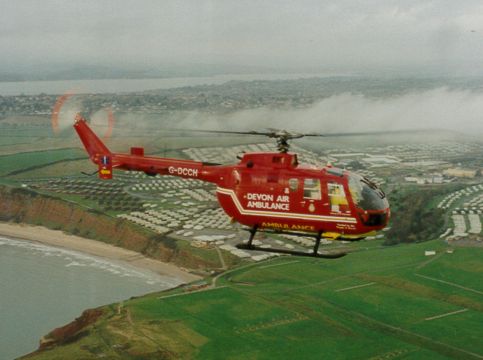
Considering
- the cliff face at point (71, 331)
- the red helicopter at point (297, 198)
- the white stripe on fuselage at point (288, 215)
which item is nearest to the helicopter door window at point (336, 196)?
the red helicopter at point (297, 198)

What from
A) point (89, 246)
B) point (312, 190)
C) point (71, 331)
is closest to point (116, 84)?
point (89, 246)

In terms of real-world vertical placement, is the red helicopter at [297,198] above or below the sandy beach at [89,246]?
above

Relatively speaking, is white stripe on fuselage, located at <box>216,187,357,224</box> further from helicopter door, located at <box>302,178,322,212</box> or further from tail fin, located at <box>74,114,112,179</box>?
tail fin, located at <box>74,114,112,179</box>

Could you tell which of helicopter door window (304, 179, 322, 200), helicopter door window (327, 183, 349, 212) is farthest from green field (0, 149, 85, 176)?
helicopter door window (327, 183, 349, 212)

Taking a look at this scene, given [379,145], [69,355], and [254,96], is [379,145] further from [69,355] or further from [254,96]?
[69,355]

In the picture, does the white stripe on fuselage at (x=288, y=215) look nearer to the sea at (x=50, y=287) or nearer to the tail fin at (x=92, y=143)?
the tail fin at (x=92, y=143)
